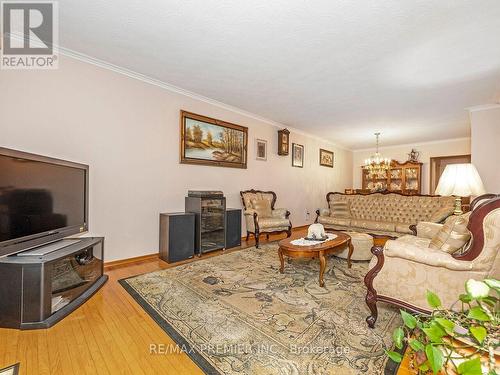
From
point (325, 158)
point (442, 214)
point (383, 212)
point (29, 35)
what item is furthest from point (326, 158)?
point (29, 35)

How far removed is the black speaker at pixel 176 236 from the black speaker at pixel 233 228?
73cm

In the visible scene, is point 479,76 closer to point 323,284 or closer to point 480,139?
point 480,139

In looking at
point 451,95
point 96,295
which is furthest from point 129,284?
point 451,95

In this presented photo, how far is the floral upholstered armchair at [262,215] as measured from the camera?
4.31 metres

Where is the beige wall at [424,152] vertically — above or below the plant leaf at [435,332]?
above

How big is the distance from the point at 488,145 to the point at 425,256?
406cm

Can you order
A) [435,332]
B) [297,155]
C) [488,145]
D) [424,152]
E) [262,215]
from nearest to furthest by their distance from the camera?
1. [435,332]
2. [488,145]
3. [262,215]
4. [297,155]
5. [424,152]

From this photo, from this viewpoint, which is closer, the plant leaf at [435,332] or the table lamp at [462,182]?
the plant leaf at [435,332]

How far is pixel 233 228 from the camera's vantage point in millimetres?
4195

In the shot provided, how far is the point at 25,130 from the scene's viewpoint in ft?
8.12

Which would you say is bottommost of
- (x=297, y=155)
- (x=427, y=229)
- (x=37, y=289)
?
(x=37, y=289)

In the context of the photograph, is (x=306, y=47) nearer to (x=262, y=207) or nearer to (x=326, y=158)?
(x=262, y=207)

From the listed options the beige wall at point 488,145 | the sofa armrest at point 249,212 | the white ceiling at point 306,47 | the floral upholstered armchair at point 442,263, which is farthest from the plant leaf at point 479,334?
the beige wall at point 488,145

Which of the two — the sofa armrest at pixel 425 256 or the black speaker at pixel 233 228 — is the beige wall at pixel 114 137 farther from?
the sofa armrest at pixel 425 256
